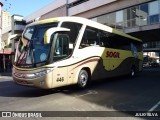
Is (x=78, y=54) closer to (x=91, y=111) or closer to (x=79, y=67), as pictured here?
(x=79, y=67)

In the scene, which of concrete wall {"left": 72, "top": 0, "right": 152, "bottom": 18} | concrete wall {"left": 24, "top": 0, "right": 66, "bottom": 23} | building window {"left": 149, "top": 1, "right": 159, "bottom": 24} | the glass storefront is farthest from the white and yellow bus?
concrete wall {"left": 24, "top": 0, "right": 66, "bottom": 23}

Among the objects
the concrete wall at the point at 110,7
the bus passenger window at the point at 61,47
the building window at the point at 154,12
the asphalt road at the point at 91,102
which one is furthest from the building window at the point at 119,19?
the bus passenger window at the point at 61,47

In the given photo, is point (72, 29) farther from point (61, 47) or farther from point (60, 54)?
point (60, 54)

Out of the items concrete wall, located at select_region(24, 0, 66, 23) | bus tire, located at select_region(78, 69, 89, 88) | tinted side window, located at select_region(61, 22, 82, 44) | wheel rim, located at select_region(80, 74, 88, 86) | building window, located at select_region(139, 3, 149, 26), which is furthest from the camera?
concrete wall, located at select_region(24, 0, 66, 23)

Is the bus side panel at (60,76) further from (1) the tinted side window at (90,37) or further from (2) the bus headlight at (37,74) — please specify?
(1) the tinted side window at (90,37)

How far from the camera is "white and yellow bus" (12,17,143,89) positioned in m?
10.8

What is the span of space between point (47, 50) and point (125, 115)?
14.2 feet

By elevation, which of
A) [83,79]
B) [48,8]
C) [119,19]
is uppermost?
[48,8]

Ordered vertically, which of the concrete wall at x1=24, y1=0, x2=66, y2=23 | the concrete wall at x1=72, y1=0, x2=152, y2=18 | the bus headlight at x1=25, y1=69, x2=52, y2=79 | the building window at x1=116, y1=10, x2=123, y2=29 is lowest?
the bus headlight at x1=25, y1=69, x2=52, y2=79

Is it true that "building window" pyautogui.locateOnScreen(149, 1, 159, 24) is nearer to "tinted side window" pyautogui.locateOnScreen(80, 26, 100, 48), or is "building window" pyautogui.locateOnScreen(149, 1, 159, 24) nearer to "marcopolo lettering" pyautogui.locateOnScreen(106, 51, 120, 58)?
"marcopolo lettering" pyautogui.locateOnScreen(106, 51, 120, 58)

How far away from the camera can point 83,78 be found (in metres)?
12.9

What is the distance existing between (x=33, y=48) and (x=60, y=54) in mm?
1083

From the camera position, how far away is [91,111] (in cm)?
828

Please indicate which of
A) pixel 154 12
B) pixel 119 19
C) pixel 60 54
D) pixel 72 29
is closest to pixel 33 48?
pixel 60 54
